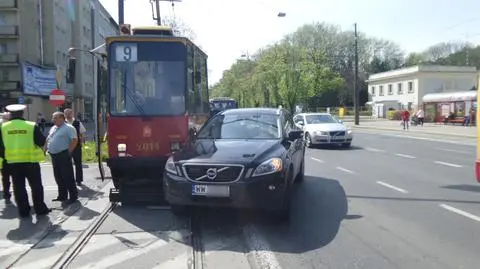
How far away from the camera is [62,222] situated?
779 centimetres

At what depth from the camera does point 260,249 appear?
609cm

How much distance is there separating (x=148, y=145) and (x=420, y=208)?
4.68 metres

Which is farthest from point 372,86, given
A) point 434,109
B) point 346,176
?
point 346,176

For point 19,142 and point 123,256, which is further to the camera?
point 19,142

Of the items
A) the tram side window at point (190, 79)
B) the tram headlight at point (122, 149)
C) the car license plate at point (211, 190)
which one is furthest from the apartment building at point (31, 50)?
the car license plate at point (211, 190)

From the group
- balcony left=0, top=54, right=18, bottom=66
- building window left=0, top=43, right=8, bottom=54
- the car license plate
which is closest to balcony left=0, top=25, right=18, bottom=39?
building window left=0, top=43, right=8, bottom=54

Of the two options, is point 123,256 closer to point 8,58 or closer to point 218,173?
point 218,173

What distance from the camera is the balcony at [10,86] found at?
53406mm

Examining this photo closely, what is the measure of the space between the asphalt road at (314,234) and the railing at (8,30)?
171 ft

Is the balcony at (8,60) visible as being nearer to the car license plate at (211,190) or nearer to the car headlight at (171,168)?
the car headlight at (171,168)

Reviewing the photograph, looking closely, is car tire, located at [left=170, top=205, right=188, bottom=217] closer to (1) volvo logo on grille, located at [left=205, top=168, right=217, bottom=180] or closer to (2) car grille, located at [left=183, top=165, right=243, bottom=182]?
(2) car grille, located at [left=183, top=165, right=243, bottom=182]

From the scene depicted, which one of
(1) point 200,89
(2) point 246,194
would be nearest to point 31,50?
(1) point 200,89

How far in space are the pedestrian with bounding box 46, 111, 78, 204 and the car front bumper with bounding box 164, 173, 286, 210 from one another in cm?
318

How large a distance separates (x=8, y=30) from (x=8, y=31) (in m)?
0.14
